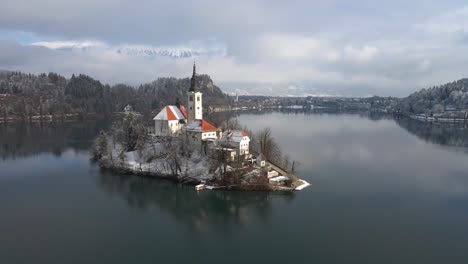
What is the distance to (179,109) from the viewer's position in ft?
102

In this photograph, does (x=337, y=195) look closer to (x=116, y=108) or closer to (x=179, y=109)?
(x=179, y=109)

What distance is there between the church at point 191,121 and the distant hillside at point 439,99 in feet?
225

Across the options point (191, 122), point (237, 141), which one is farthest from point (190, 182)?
point (191, 122)

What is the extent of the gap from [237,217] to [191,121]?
13.3 m

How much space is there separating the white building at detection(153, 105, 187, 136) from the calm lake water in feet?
20.6

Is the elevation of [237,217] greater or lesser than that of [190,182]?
lesser

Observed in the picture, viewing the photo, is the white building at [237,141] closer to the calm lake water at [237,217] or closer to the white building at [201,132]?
the white building at [201,132]

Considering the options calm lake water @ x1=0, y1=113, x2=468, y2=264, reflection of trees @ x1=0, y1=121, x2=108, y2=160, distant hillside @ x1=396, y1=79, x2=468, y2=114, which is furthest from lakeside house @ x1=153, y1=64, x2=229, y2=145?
distant hillside @ x1=396, y1=79, x2=468, y2=114

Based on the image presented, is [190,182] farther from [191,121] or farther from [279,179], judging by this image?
[191,121]

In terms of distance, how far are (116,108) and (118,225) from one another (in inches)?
2740

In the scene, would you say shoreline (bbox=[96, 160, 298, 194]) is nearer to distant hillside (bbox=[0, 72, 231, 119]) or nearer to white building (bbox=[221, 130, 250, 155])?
white building (bbox=[221, 130, 250, 155])

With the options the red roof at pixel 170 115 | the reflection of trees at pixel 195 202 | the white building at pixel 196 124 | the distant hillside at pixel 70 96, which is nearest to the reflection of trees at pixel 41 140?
the red roof at pixel 170 115

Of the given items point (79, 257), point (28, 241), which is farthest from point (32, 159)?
point (79, 257)

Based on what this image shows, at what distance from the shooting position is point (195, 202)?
19094 millimetres
